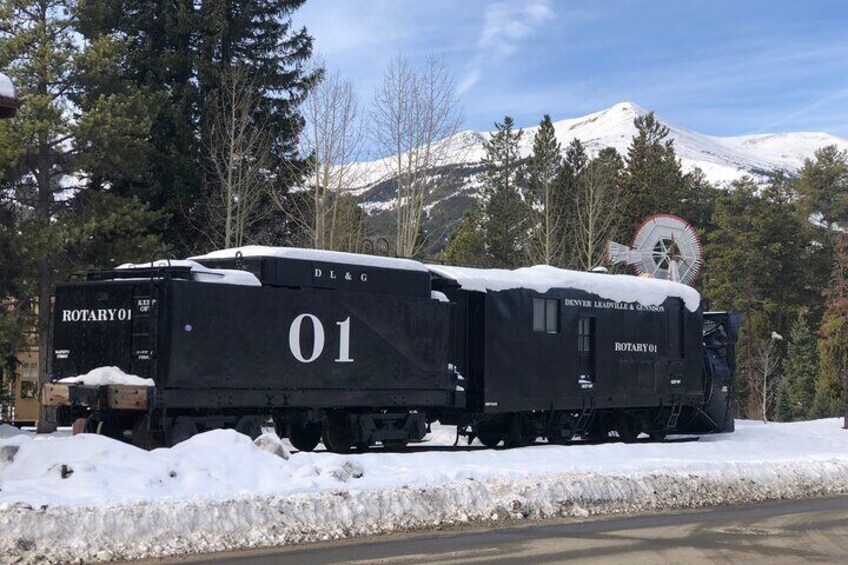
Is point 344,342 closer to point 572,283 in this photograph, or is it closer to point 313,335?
point 313,335

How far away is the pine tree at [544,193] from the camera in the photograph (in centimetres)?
4912

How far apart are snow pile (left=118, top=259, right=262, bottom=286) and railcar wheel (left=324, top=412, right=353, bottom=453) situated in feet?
10.0

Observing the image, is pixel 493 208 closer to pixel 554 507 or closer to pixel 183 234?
pixel 183 234

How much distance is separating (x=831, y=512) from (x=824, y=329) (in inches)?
1802

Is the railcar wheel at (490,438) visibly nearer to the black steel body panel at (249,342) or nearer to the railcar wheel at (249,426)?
the black steel body panel at (249,342)

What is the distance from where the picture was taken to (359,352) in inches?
→ 723

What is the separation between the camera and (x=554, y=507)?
12836 millimetres

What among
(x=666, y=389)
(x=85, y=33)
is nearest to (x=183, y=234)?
(x=85, y=33)

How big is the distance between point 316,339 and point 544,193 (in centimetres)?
3678

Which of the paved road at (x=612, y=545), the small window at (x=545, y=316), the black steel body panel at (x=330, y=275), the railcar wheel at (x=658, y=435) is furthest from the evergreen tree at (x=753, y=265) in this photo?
the paved road at (x=612, y=545)

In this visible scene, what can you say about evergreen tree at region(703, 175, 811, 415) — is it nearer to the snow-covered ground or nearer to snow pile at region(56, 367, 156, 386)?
the snow-covered ground

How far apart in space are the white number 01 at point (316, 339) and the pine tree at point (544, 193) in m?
27.5

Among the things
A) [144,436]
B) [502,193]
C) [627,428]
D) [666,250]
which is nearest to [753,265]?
[502,193]

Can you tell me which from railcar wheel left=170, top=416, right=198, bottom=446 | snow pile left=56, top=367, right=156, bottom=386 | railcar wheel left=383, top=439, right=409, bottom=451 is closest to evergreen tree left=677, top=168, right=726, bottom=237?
railcar wheel left=383, top=439, right=409, bottom=451
